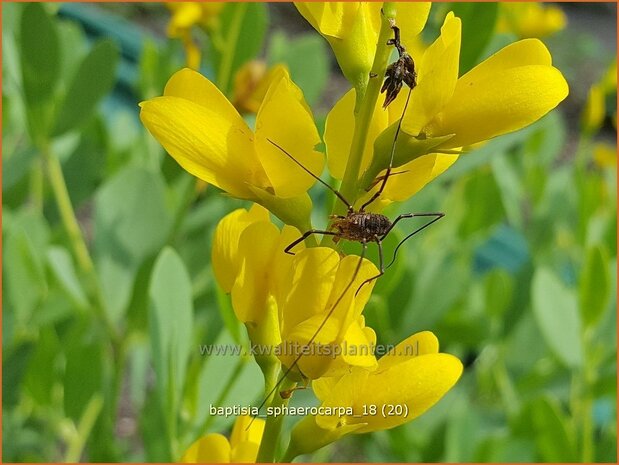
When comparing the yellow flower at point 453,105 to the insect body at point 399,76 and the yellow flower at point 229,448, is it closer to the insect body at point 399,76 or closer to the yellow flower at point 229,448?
the insect body at point 399,76

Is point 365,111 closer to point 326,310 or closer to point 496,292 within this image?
point 326,310

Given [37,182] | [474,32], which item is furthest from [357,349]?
[37,182]

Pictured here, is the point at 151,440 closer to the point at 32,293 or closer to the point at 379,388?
the point at 32,293

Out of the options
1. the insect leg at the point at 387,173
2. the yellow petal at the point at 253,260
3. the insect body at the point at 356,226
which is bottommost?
the yellow petal at the point at 253,260

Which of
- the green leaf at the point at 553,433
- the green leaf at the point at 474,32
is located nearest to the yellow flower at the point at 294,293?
the green leaf at the point at 474,32

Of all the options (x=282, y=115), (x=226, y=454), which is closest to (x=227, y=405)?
(x=226, y=454)

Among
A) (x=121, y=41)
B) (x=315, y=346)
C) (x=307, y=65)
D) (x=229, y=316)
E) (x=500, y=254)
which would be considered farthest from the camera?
(x=121, y=41)
